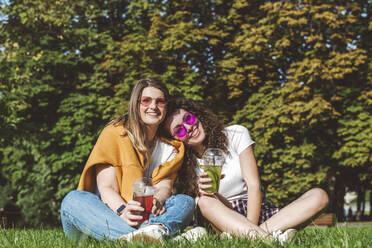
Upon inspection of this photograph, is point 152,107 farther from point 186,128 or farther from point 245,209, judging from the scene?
point 245,209

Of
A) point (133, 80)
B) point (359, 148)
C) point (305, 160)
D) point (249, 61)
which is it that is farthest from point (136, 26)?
point (359, 148)

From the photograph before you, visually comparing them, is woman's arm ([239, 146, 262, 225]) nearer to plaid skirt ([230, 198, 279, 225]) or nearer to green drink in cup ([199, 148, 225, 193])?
plaid skirt ([230, 198, 279, 225])

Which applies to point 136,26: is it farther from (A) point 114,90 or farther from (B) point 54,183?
(B) point 54,183

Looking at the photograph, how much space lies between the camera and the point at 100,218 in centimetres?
273

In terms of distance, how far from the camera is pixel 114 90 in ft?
35.6

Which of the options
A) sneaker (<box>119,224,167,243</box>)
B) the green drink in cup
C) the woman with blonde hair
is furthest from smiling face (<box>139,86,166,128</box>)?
sneaker (<box>119,224,167,243</box>)

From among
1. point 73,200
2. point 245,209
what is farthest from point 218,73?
point 73,200

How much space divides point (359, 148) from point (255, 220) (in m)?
7.94

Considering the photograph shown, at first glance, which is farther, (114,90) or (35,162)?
(35,162)

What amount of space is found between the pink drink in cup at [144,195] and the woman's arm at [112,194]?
5 cm

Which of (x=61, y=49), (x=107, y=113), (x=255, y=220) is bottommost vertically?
(x=255, y=220)

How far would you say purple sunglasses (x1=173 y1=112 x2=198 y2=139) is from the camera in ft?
12.2

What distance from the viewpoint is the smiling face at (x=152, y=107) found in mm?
3521

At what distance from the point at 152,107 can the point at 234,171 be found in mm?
980
